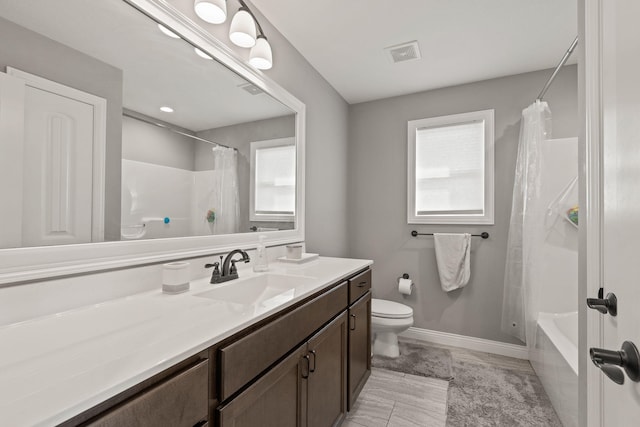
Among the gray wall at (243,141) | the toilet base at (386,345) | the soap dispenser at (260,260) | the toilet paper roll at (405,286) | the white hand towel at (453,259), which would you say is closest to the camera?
the gray wall at (243,141)

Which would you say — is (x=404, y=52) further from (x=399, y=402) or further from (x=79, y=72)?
(x=399, y=402)

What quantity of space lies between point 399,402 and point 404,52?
2.45 meters

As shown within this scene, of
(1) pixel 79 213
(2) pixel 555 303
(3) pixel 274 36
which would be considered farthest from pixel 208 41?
(2) pixel 555 303

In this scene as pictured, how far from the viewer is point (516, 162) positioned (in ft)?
7.89

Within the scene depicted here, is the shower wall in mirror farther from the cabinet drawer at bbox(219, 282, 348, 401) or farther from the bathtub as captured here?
the bathtub

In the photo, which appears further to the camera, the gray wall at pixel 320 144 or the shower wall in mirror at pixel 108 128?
the gray wall at pixel 320 144

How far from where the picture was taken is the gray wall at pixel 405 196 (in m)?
2.49

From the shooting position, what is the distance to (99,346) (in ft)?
2.14

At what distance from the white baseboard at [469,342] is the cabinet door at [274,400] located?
78.1 inches

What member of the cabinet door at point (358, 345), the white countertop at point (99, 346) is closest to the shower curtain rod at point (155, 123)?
the white countertop at point (99, 346)

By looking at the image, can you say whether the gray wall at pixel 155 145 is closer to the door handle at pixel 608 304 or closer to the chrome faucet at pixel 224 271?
the chrome faucet at pixel 224 271

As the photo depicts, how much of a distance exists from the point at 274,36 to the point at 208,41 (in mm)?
684

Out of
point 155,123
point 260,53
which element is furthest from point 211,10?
point 155,123

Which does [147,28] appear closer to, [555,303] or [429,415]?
[429,415]
